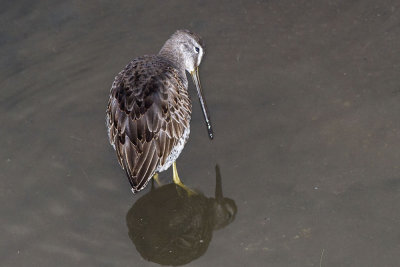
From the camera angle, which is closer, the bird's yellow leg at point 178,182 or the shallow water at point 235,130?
the shallow water at point 235,130

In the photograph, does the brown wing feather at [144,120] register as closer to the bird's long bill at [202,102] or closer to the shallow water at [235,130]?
the bird's long bill at [202,102]

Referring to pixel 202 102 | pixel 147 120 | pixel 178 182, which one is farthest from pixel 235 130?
pixel 147 120

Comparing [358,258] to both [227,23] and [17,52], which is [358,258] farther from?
[17,52]

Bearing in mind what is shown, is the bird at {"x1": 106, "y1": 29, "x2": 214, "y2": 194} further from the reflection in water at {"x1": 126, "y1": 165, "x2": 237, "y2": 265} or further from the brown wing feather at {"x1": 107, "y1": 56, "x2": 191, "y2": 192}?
the reflection in water at {"x1": 126, "y1": 165, "x2": 237, "y2": 265}

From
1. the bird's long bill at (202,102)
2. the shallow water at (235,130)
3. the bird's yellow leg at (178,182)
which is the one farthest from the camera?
the bird's long bill at (202,102)

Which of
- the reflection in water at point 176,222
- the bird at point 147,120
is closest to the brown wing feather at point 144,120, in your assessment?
the bird at point 147,120

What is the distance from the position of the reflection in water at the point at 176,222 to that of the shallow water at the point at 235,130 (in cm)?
6

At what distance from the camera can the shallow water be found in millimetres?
4457

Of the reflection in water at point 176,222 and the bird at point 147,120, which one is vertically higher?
the bird at point 147,120

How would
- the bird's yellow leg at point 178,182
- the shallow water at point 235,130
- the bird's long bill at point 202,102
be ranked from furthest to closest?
the bird's long bill at point 202,102 < the bird's yellow leg at point 178,182 < the shallow water at point 235,130

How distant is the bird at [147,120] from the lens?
4.49 meters

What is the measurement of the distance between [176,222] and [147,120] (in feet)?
2.45

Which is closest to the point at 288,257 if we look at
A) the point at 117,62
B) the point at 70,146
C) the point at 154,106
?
the point at 154,106

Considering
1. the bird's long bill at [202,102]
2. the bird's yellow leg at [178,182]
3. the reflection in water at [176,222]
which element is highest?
the bird's long bill at [202,102]
